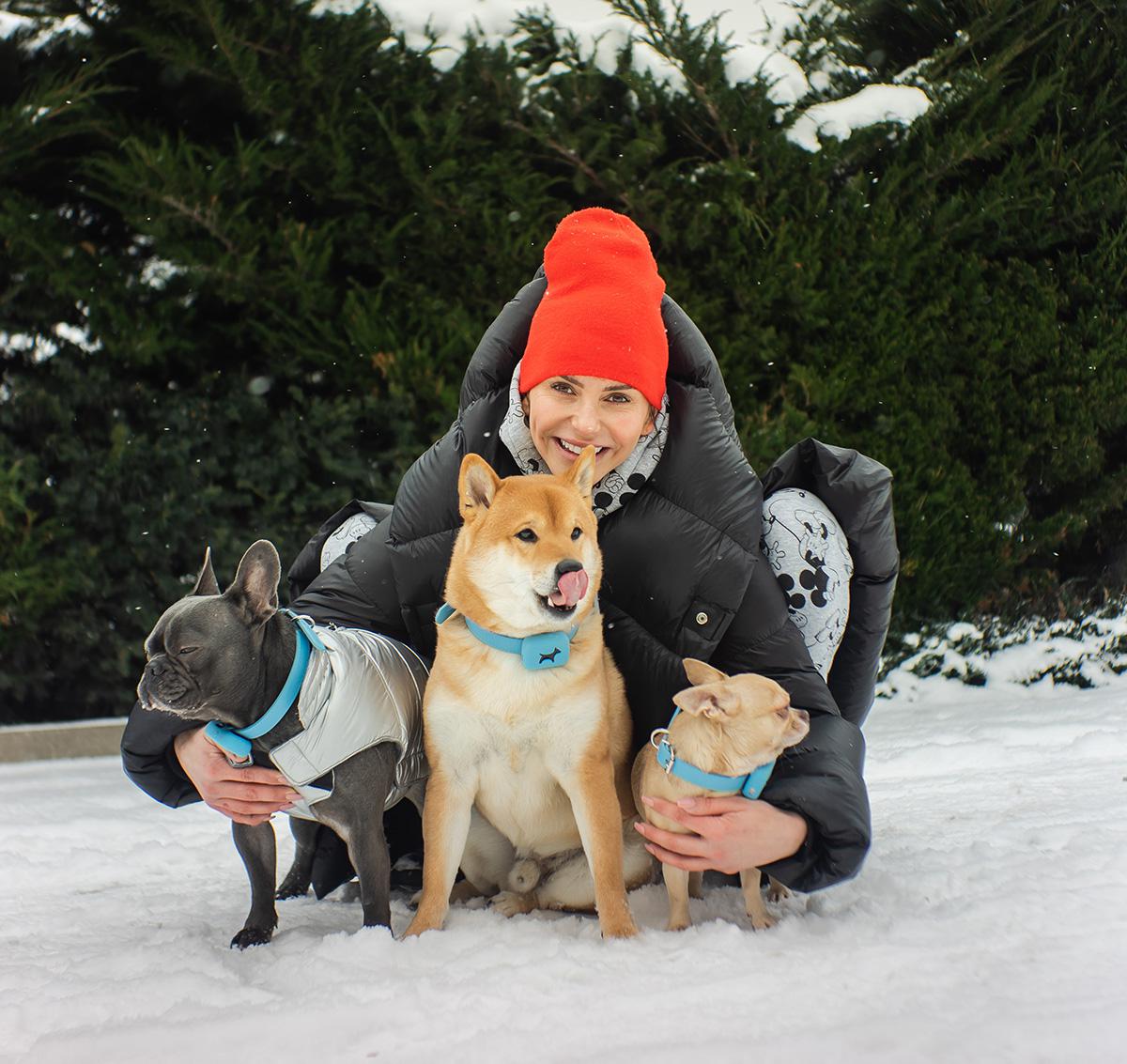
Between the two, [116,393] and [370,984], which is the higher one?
[116,393]

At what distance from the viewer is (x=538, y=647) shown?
8.13ft

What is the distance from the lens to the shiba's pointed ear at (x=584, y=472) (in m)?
2.65

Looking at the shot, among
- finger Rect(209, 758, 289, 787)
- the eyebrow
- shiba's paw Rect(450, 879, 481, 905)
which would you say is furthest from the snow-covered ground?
the eyebrow

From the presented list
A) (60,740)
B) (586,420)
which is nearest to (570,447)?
(586,420)

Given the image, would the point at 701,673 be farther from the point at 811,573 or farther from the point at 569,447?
the point at 569,447

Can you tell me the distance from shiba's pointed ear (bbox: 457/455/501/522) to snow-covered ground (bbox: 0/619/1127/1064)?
104 cm

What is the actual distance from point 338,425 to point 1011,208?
4.19 metres

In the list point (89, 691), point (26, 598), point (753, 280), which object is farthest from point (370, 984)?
point (753, 280)

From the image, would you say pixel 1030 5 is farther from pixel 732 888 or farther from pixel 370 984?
pixel 370 984

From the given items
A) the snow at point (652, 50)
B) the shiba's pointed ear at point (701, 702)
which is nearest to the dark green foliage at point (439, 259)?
the snow at point (652, 50)

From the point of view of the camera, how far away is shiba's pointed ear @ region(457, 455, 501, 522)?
8.42ft

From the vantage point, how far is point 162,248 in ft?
17.2

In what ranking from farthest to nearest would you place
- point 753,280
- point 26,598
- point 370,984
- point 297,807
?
point 753,280, point 26,598, point 297,807, point 370,984

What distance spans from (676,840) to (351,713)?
0.85m
